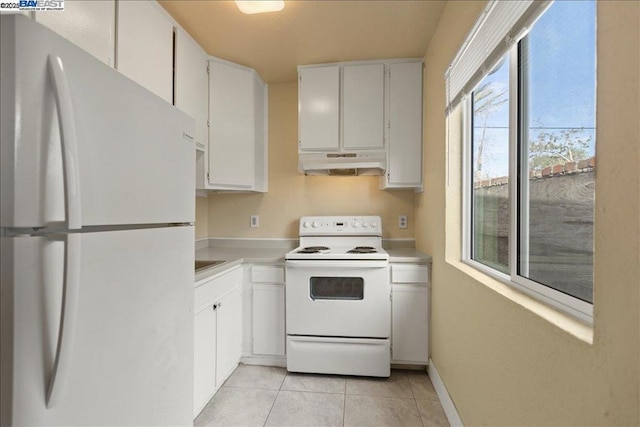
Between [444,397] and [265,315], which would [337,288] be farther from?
[444,397]

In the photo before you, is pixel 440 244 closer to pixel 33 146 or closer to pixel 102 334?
pixel 102 334

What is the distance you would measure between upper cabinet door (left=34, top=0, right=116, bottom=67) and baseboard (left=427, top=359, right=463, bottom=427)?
2423mm

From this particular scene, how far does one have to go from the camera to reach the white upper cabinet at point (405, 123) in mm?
2293

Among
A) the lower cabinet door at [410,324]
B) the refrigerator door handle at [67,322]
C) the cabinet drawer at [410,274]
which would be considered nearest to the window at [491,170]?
the cabinet drawer at [410,274]

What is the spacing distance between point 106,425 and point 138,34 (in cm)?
169

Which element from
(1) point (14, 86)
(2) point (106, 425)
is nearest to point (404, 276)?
(2) point (106, 425)

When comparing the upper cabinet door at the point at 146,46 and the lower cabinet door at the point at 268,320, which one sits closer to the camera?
the upper cabinet door at the point at 146,46

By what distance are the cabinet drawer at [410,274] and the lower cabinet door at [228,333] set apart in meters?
1.15

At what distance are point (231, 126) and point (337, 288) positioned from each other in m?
1.52

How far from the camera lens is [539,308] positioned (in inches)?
34.9

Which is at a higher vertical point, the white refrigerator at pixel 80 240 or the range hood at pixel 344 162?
the range hood at pixel 344 162

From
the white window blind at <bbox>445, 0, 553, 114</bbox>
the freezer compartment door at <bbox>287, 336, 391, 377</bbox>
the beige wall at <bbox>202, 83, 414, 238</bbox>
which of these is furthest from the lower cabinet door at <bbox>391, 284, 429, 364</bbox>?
the white window blind at <bbox>445, 0, 553, 114</bbox>

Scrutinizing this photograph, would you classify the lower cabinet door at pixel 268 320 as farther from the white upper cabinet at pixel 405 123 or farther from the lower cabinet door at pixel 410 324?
the white upper cabinet at pixel 405 123

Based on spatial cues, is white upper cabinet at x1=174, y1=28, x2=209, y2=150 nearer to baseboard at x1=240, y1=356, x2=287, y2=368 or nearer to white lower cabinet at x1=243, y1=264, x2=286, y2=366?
white lower cabinet at x1=243, y1=264, x2=286, y2=366
